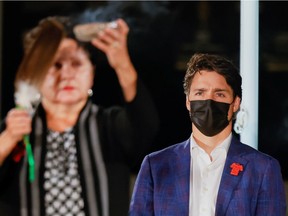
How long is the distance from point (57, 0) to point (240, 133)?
1.12 m

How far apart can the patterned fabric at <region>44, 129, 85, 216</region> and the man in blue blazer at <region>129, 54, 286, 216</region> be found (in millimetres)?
472

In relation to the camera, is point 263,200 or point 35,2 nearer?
point 263,200

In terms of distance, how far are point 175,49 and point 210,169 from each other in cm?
69

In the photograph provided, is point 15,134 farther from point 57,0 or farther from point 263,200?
point 263,200

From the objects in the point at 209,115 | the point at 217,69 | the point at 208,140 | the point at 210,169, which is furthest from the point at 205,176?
the point at 217,69

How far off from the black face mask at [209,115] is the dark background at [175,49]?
1.27ft

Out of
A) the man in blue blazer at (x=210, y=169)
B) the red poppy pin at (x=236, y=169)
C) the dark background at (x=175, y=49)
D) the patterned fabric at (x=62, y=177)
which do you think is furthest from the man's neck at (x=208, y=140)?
the patterned fabric at (x=62, y=177)

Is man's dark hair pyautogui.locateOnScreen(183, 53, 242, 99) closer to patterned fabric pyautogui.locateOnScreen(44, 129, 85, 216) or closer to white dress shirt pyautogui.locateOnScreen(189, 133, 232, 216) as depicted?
white dress shirt pyautogui.locateOnScreen(189, 133, 232, 216)

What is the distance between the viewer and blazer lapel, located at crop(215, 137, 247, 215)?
2152mm

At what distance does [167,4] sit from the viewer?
265 cm

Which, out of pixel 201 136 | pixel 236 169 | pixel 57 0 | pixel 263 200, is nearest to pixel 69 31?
pixel 57 0

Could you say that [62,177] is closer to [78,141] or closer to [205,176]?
[78,141]

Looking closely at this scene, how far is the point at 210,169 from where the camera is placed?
2.25 meters

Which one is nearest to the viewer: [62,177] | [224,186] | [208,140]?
[224,186]
